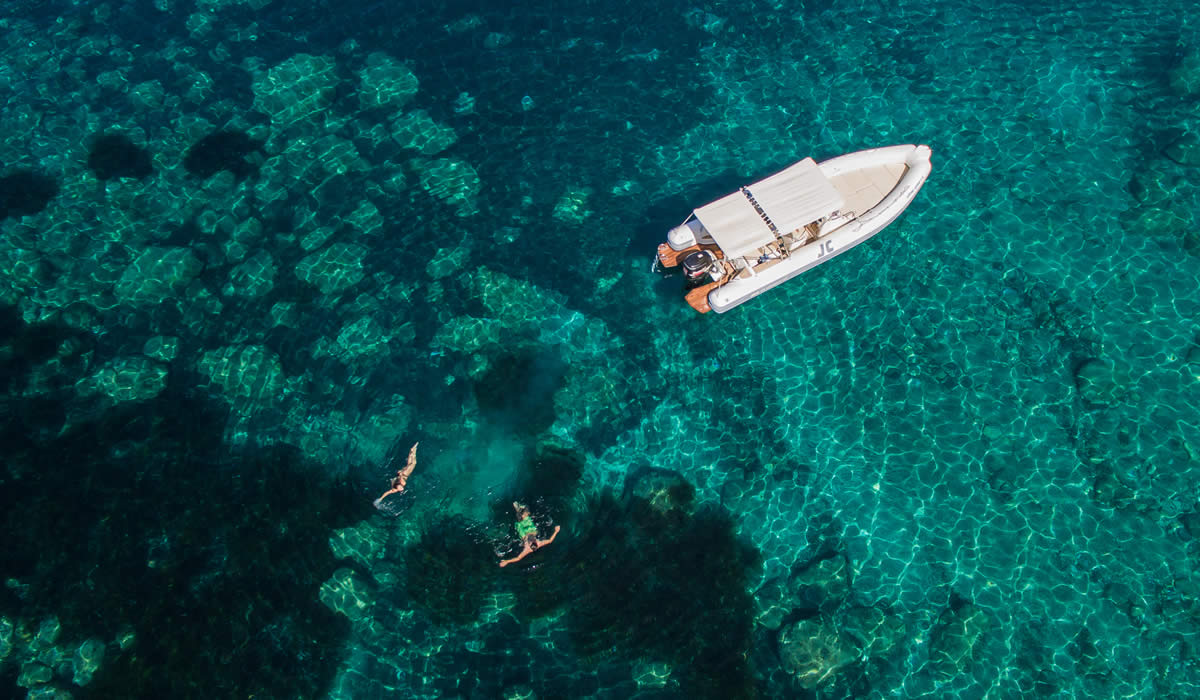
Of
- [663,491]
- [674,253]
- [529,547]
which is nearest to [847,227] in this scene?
[674,253]

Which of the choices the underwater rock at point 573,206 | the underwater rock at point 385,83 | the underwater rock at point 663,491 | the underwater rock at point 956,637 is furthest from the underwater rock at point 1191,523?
the underwater rock at point 385,83

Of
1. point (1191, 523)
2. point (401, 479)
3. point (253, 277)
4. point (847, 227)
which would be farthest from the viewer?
point (253, 277)

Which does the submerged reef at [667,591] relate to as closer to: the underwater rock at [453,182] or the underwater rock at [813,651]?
the underwater rock at [813,651]

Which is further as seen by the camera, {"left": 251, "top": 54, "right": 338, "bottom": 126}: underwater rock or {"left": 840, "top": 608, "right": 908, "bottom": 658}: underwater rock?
{"left": 251, "top": 54, "right": 338, "bottom": 126}: underwater rock

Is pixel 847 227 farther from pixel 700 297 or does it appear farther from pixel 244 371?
pixel 244 371

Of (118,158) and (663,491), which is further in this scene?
(118,158)

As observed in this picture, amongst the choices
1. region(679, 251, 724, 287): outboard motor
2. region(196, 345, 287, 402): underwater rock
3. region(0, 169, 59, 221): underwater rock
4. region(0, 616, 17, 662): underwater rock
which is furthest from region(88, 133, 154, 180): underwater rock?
region(679, 251, 724, 287): outboard motor

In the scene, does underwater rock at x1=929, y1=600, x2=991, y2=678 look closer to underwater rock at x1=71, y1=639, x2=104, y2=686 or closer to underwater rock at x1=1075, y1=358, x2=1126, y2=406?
underwater rock at x1=1075, y1=358, x2=1126, y2=406

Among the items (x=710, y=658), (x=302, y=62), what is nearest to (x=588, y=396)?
(x=710, y=658)
